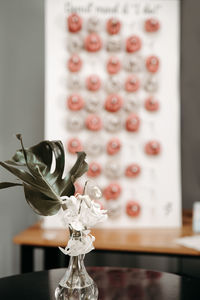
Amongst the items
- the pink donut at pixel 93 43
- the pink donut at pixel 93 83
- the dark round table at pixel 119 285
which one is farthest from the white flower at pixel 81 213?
the pink donut at pixel 93 43

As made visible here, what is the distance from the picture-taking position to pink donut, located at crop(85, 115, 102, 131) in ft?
7.32

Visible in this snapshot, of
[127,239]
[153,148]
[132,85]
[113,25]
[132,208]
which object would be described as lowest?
[127,239]

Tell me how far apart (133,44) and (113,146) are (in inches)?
23.3

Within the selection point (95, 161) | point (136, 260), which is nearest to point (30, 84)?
point (95, 161)

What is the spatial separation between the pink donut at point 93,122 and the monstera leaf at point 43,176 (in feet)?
3.69

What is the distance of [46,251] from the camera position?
2.02 metres

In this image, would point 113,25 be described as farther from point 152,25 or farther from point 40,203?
point 40,203

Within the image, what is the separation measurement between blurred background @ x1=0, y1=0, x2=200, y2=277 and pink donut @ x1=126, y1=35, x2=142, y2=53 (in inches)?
Answer: 23.4

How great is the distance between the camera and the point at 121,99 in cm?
225

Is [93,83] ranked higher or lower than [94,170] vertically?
higher

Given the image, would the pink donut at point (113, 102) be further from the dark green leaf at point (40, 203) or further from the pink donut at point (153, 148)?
the dark green leaf at point (40, 203)

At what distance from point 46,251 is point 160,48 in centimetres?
129

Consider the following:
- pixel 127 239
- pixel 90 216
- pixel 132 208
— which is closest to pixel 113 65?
pixel 132 208

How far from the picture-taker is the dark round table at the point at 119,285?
3.89 ft
